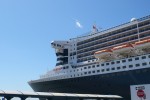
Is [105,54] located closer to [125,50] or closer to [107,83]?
[125,50]

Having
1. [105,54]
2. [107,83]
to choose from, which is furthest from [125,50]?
[107,83]

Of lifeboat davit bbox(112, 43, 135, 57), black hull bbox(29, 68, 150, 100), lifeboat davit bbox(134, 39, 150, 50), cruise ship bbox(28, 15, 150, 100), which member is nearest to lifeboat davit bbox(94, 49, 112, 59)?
cruise ship bbox(28, 15, 150, 100)

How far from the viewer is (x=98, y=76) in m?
41.4

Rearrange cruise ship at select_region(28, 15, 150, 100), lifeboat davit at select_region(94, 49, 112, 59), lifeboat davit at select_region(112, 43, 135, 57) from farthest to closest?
lifeboat davit at select_region(94, 49, 112, 59) → lifeboat davit at select_region(112, 43, 135, 57) → cruise ship at select_region(28, 15, 150, 100)

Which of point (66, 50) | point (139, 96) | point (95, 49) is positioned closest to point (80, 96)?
point (139, 96)

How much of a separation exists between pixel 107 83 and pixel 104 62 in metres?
3.77

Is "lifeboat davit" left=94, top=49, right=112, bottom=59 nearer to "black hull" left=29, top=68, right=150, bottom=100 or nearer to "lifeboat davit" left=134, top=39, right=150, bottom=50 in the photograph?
"black hull" left=29, top=68, right=150, bottom=100

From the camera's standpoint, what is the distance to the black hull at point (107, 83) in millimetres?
35938

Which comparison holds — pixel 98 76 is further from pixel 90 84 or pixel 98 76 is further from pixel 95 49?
pixel 95 49

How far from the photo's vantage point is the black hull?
1415 inches

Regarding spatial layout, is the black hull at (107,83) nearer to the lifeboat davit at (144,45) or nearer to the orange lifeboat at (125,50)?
the orange lifeboat at (125,50)

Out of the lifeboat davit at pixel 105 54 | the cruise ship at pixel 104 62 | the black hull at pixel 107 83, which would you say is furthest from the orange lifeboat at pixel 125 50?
the black hull at pixel 107 83

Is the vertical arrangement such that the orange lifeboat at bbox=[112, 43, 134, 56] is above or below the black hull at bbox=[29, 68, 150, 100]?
above

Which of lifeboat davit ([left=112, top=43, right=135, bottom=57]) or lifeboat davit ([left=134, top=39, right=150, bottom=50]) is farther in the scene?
lifeboat davit ([left=112, top=43, right=135, bottom=57])
